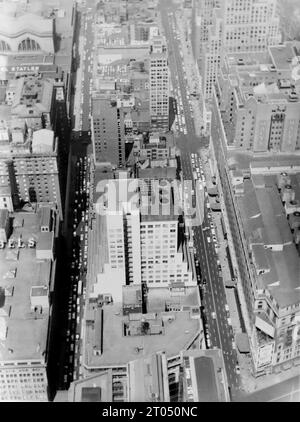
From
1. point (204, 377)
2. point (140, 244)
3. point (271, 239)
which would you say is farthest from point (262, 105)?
point (204, 377)

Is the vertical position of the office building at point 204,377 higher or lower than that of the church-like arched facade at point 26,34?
lower

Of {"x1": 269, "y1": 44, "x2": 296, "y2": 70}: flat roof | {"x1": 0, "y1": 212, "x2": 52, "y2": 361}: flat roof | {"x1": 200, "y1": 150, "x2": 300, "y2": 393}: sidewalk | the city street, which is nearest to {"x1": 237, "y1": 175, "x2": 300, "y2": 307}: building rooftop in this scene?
{"x1": 200, "y1": 150, "x2": 300, "y2": 393}: sidewalk

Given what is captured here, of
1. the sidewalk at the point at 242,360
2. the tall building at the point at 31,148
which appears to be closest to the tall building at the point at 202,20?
the tall building at the point at 31,148

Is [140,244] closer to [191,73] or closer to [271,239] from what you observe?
[271,239]

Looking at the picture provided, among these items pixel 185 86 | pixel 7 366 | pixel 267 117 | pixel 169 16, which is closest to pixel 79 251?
pixel 7 366

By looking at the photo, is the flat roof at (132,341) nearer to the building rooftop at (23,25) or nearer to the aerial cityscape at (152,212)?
the aerial cityscape at (152,212)

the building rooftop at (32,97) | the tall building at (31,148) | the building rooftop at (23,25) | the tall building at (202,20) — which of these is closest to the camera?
the tall building at (31,148)
